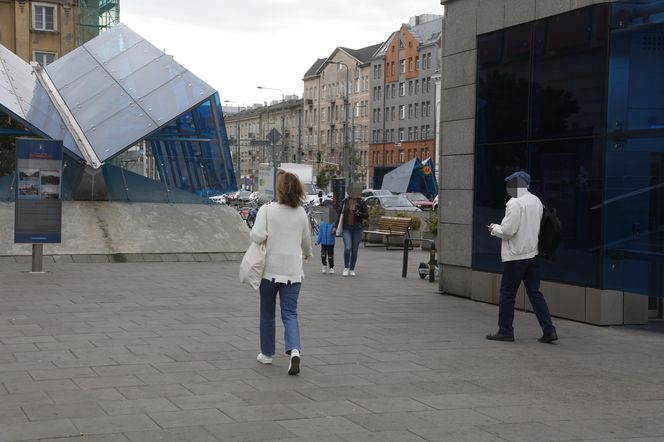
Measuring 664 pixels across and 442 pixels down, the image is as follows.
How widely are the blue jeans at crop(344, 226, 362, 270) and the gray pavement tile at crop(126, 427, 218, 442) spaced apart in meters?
12.1

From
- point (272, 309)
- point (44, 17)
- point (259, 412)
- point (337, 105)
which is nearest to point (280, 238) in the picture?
point (272, 309)

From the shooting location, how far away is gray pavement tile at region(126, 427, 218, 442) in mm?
5574

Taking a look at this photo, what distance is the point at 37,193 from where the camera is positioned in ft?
54.4

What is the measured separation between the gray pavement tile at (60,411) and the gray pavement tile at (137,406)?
0.23 feet

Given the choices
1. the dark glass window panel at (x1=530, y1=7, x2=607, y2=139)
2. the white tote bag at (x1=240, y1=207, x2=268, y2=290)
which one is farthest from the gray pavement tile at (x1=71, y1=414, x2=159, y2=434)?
the dark glass window panel at (x1=530, y1=7, x2=607, y2=139)

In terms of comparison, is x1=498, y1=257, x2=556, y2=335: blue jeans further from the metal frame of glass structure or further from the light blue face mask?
the metal frame of glass structure

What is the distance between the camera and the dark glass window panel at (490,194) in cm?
1277

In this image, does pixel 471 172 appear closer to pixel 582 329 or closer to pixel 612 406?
pixel 582 329

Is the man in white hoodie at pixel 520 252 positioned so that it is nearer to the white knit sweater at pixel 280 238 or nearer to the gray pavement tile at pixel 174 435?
the white knit sweater at pixel 280 238

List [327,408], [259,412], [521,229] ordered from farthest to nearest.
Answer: [521,229]
[327,408]
[259,412]

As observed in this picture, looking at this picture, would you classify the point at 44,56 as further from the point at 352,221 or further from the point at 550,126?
the point at 550,126

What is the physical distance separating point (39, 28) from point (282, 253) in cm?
5585

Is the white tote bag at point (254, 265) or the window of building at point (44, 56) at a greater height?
the window of building at point (44, 56)

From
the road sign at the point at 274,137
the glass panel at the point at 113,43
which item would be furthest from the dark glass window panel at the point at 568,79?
the road sign at the point at 274,137
